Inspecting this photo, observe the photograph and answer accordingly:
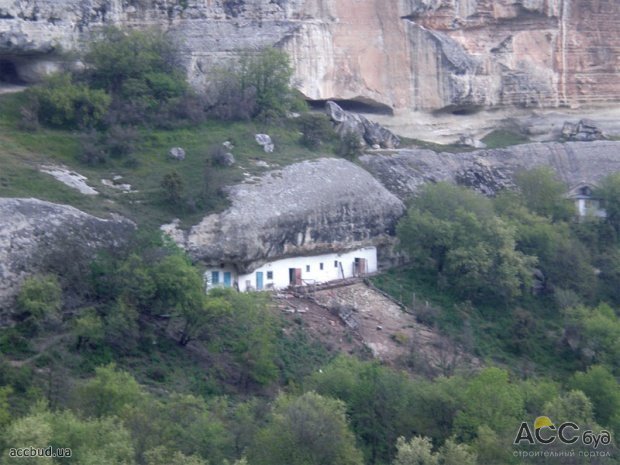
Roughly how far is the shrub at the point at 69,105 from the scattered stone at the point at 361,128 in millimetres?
7216

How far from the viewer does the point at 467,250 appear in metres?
34.5

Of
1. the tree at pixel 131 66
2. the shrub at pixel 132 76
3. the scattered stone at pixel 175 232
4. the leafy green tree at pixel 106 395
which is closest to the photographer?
the leafy green tree at pixel 106 395

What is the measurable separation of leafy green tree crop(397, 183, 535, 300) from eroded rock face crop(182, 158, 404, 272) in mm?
1027

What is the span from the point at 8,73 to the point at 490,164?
49.5ft

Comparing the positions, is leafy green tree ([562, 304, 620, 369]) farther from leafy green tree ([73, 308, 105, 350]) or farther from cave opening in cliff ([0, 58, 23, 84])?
cave opening in cliff ([0, 58, 23, 84])

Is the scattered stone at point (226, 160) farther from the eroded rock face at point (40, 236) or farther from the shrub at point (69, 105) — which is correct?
the eroded rock face at point (40, 236)

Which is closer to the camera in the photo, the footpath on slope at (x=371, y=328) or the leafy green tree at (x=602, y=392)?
the leafy green tree at (x=602, y=392)

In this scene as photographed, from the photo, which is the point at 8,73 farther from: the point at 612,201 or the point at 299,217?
the point at 612,201

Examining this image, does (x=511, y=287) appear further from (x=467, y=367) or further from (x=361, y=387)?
(x=361, y=387)

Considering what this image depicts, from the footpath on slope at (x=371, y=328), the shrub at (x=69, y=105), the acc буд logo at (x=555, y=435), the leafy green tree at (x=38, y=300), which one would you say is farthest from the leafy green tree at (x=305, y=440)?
the shrub at (x=69, y=105)

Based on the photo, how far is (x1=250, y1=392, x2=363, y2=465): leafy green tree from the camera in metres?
22.8

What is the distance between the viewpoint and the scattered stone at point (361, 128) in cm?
3834

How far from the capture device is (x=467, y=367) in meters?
30.5

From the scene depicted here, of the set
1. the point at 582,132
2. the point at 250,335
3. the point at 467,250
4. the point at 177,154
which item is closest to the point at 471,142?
the point at 582,132
